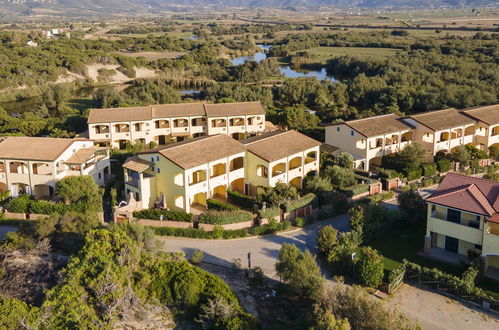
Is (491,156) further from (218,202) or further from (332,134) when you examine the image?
(218,202)

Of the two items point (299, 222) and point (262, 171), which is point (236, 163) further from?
point (299, 222)

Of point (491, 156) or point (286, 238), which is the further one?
point (491, 156)

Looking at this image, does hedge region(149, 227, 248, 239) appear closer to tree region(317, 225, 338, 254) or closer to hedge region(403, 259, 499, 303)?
tree region(317, 225, 338, 254)

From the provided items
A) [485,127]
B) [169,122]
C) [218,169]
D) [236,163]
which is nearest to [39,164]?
[218,169]

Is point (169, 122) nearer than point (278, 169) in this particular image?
No

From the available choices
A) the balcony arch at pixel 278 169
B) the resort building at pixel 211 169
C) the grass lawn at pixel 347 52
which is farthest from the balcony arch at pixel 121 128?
the grass lawn at pixel 347 52

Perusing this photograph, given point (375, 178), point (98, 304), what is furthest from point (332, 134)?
point (98, 304)

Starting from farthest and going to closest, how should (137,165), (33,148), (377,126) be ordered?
(377,126)
(33,148)
(137,165)
